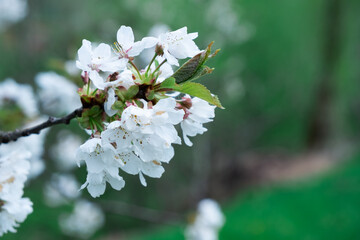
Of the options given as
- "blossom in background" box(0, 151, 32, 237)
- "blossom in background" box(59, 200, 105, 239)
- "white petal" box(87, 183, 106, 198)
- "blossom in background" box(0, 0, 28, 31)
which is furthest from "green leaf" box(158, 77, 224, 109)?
"blossom in background" box(0, 0, 28, 31)

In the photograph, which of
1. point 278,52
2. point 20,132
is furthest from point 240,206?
point 20,132

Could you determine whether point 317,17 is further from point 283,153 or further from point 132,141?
point 132,141

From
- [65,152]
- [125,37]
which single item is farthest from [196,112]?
[65,152]

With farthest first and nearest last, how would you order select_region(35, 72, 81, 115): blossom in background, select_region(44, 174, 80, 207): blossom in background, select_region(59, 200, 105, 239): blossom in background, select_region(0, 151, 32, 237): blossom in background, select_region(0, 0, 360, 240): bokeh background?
select_region(0, 0, 360, 240): bokeh background < select_region(59, 200, 105, 239): blossom in background < select_region(44, 174, 80, 207): blossom in background < select_region(35, 72, 81, 115): blossom in background < select_region(0, 151, 32, 237): blossom in background

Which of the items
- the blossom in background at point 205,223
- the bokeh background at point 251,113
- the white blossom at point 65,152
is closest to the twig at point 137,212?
the blossom in background at point 205,223

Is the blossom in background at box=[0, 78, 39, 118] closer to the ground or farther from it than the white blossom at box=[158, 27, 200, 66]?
closer to the ground

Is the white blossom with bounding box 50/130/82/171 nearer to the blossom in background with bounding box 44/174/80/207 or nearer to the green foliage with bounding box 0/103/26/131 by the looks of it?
the blossom in background with bounding box 44/174/80/207
